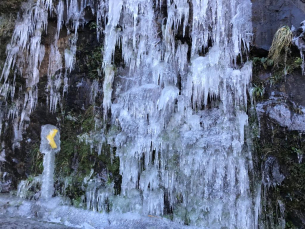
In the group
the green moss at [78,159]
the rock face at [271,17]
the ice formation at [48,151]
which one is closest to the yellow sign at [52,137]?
the ice formation at [48,151]

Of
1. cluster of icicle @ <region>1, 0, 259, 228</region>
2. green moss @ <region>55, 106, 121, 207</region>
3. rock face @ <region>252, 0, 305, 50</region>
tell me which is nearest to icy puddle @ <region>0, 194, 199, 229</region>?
cluster of icicle @ <region>1, 0, 259, 228</region>

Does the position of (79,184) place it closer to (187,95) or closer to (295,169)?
(187,95)

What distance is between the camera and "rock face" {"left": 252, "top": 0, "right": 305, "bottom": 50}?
453cm

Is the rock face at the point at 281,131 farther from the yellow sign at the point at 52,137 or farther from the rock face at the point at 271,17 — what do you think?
the yellow sign at the point at 52,137

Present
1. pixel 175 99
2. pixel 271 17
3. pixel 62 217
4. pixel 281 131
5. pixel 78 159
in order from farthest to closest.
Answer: pixel 78 159 < pixel 175 99 < pixel 62 217 < pixel 271 17 < pixel 281 131

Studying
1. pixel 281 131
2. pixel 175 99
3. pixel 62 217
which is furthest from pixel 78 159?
pixel 281 131

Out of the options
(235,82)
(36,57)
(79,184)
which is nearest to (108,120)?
(79,184)

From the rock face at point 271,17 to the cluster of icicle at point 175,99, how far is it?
0.15m

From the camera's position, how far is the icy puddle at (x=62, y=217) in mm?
4503

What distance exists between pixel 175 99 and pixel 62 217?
3.16 m

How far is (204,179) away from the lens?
15.2 feet

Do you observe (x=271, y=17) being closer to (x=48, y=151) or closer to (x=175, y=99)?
(x=175, y=99)

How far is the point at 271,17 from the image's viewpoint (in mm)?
4625

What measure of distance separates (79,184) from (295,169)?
416cm
